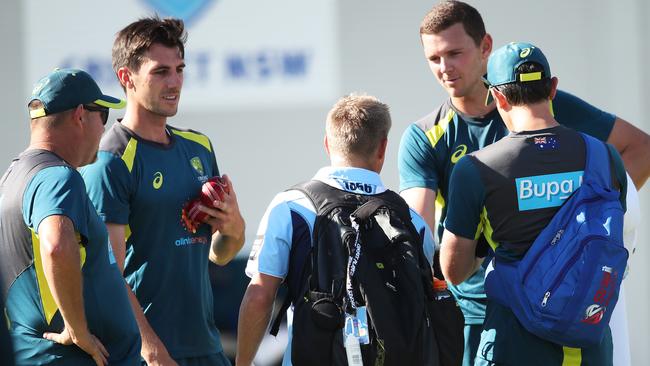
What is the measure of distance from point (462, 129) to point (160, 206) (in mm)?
1305

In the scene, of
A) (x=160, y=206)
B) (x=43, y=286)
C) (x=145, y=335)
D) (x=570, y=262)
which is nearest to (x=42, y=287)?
(x=43, y=286)

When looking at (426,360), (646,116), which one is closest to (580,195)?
(426,360)

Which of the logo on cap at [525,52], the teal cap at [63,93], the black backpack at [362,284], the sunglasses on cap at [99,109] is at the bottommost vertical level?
the black backpack at [362,284]

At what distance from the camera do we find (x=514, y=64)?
3.53m

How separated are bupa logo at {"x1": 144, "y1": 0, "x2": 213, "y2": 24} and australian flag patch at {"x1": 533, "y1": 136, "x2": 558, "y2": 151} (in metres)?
4.58

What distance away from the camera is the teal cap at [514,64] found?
3.52 metres

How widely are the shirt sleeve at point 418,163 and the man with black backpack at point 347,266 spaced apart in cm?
77

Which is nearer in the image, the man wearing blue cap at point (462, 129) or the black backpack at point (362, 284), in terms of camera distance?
the black backpack at point (362, 284)

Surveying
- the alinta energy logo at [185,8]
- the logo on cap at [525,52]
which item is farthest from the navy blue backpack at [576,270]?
the alinta energy logo at [185,8]

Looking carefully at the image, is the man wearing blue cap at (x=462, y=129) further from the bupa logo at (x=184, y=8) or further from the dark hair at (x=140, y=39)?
the bupa logo at (x=184, y=8)

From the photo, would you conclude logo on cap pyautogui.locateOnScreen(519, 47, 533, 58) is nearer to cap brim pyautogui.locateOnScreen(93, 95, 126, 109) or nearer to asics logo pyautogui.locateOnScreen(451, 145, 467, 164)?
asics logo pyautogui.locateOnScreen(451, 145, 467, 164)

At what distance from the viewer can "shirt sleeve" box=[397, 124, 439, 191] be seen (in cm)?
426

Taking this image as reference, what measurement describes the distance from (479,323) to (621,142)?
0.96 m

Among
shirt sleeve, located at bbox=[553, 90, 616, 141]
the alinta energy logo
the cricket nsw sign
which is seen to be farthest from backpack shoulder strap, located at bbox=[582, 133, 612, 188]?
the alinta energy logo
